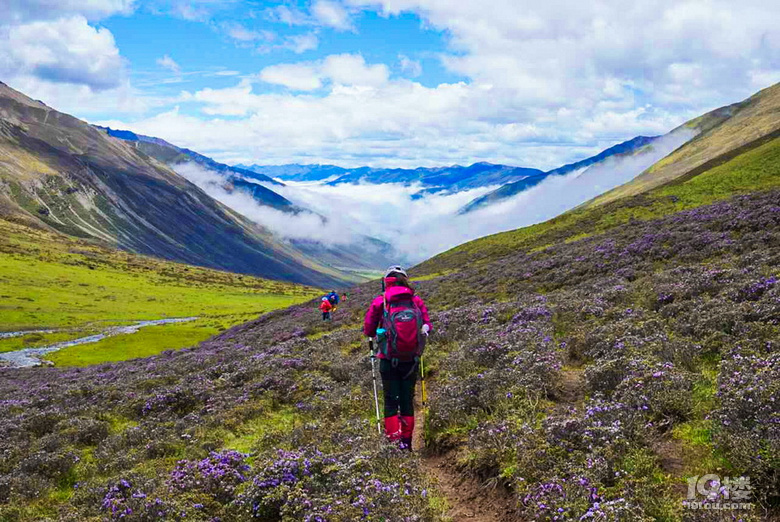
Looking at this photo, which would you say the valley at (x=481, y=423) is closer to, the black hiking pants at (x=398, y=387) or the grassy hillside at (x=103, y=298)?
the black hiking pants at (x=398, y=387)

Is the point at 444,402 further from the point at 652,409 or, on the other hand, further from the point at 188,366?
the point at 188,366

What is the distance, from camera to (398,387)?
1069 cm

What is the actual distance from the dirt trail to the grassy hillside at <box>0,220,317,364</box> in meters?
54.9

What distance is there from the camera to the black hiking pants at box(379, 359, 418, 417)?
10.7 m

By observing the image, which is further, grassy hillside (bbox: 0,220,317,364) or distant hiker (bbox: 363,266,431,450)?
grassy hillside (bbox: 0,220,317,364)

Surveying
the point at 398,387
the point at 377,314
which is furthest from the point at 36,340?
the point at 398,387

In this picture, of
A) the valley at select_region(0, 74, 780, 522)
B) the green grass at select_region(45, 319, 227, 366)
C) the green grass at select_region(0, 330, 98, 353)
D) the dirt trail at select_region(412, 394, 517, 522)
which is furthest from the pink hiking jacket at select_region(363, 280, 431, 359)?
the green grass at select_region(0, 330, 98, 353)

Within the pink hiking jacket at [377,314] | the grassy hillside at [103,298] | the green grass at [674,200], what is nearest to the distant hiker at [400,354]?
the pink hiking jacket at [377,314]

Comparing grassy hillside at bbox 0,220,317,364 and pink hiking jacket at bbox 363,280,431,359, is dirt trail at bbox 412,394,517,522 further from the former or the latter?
grassy hillside at bbox 0,220,317,364

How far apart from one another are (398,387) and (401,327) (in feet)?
4.51

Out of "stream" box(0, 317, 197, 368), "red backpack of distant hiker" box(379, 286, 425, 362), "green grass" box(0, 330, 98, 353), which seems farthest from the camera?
"green grass" box(0, 330, 98, 353)

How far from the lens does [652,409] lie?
8.67 meters

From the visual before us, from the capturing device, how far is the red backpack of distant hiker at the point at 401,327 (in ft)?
34.3

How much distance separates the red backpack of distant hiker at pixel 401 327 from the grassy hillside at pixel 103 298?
177 ft
